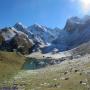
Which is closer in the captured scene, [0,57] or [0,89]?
[0,89]

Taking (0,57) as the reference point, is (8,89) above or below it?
below

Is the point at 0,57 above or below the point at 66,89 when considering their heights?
above

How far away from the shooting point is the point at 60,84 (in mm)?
43969

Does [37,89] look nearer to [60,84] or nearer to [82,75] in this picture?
[60,84]

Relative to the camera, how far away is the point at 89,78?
4612cm

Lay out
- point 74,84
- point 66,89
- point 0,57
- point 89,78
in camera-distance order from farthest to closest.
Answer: point 0,57 < point 89,78 < point 74,84 < point 66,89

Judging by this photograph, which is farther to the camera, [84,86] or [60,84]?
[60,84]

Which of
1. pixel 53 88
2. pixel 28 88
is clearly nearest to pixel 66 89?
pixel 53 88

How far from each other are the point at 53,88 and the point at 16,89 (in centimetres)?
549

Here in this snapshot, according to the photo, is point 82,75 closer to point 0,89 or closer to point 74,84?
point 74,84

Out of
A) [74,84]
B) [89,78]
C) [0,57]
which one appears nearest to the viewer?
[74,84]

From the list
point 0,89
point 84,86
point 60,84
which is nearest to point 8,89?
point 0,89

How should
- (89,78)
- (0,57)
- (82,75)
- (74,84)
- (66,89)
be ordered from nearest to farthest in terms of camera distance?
1. (66,89)
2. (74,84)
3. (89,78)
4. (82,75)
5. (0,57)

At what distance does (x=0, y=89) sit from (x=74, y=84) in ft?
37.3
